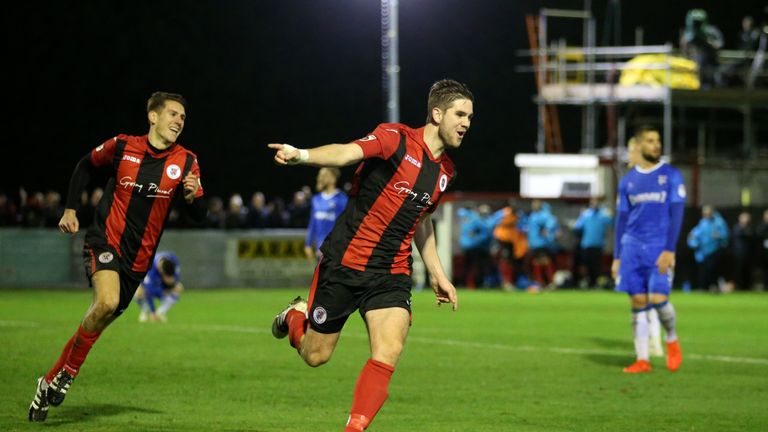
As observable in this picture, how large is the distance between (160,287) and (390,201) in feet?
40.0

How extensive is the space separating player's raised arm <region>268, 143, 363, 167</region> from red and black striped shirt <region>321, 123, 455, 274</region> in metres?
0.47

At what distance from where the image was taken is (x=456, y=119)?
8.29 metres

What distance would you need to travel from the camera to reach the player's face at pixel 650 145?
13.6 metres

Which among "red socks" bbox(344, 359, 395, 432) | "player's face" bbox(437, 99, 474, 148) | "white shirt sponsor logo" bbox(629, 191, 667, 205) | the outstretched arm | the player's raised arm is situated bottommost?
"red socks" bbox(344, 359, 395, 432)

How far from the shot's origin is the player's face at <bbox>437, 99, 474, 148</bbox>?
827 centimetres

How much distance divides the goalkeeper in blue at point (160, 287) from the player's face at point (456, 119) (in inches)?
471

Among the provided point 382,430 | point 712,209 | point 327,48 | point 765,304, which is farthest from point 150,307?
point 327,48

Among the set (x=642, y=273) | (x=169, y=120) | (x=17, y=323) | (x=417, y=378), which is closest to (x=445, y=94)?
(x=169, y=120)

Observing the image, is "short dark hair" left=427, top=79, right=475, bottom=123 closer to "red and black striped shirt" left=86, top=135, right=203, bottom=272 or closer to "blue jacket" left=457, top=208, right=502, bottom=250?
"red and black striped shirt" left=86, top=135, right=203, bottom=272

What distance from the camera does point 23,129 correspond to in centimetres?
3897

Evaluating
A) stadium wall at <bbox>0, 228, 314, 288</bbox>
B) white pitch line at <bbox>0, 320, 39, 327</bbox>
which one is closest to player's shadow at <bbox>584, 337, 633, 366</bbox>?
white pitch line at <bbox>0, 320, 39, 327</bbox>

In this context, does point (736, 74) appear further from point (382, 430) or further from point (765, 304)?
point (382, 430)

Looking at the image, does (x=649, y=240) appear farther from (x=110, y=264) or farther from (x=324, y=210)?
(x=324, y=210)

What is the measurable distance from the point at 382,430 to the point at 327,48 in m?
42.3
